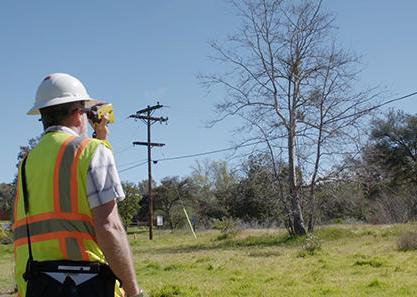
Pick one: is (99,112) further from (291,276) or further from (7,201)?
(7,201)

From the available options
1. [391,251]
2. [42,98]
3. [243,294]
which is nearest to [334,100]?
[391,251]

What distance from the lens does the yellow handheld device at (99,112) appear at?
2.92m

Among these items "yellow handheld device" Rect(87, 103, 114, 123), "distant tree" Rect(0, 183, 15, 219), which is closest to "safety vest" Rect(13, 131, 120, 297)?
"yellow handheld device" Rect(87, 103, 114, 123)

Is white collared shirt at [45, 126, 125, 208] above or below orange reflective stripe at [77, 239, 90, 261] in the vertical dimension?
above

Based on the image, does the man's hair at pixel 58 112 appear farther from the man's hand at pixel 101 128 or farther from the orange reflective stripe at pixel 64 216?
the orange reflective stripe at pixel 64 216

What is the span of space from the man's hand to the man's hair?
254mm

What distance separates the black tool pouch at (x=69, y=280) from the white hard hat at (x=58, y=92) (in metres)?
0.75

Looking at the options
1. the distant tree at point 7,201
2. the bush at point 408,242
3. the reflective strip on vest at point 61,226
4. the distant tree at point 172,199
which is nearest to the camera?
the reflective strip on vest at point 61,226

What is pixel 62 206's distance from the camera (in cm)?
252

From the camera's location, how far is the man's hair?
2.73 m

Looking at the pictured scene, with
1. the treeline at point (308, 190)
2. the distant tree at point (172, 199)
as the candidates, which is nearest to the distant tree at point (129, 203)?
the treeline at point (308, 190)

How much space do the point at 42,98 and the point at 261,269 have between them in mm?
10967

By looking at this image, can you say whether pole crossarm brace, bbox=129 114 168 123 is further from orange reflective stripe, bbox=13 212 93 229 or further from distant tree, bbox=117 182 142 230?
orange reflective stripe, bbox=13 212 93 229

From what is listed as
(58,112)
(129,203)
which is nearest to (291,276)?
(58,112)
